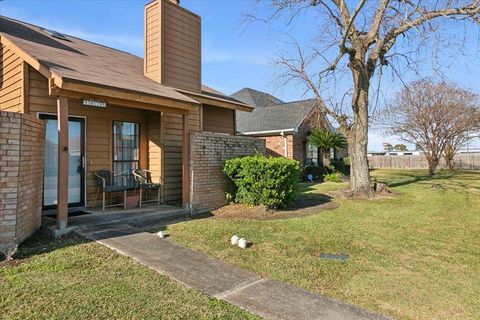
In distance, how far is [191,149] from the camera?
7660 mm

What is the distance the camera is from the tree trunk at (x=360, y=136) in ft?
35.8

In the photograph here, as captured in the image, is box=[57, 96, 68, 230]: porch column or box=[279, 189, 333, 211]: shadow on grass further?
box=[279, 189, 333, 211]: shadow on grass

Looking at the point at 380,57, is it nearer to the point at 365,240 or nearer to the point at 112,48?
the point at 365,240

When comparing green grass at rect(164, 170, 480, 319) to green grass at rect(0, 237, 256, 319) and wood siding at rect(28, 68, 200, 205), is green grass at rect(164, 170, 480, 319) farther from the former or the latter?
wood siding at rect(28, 68, 200, 205)

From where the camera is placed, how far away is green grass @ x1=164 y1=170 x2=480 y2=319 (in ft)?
11.2

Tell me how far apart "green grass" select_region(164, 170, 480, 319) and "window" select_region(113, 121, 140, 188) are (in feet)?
8.68

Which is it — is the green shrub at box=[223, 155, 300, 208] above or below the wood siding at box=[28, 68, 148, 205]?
below

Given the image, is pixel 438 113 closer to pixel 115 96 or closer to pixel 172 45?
pixel 172 45

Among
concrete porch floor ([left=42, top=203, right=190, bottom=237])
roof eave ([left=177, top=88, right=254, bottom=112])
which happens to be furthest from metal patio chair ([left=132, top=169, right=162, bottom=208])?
roof eave ([left=177, top=88, right=254, bottom=112])

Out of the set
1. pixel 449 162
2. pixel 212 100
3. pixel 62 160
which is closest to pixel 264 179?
pixel 212 100

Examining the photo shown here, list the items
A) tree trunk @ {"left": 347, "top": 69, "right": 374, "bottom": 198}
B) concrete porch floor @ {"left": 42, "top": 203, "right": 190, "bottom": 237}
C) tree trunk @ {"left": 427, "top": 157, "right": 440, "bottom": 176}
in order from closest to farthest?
concrete porch floor @ {"left": 42, "top": 203, "right": 190, "bottom": 237} → tree trunk @ {"left": 347, "top": 69, "right": 374, "bottom": 198} → tree trunk @ {"left": 427, "top": 157, "right": 440, "bottom": 176}

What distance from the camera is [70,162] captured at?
23.3 ft

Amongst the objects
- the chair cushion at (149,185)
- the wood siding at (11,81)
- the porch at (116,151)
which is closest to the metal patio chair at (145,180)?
the chair cushion at (149,185)

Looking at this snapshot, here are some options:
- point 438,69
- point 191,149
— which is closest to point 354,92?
point 438,69
